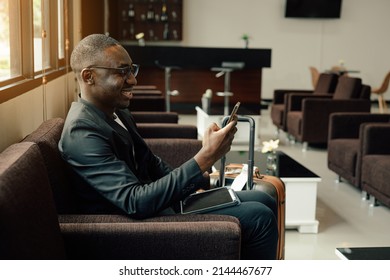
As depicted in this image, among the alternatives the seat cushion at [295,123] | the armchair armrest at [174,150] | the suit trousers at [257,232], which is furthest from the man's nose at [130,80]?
the seat cushion at [295,123]

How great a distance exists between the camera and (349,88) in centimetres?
695

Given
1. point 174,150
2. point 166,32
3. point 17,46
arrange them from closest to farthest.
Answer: point 17,46 → point 174,150 → point 166,32

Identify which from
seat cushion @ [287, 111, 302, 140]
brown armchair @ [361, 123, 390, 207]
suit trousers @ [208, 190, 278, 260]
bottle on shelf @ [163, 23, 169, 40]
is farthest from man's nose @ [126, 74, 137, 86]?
bottle on shelf @ [163, 23, 169, 40]

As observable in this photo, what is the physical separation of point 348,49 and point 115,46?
10.7 metres

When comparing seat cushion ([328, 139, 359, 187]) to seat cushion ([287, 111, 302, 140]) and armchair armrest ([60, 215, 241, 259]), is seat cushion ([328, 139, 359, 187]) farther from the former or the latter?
armchair armrest ([60, 215, 241, 259])

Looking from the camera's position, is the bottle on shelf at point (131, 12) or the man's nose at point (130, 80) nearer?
the man's nose at point (130, 80)

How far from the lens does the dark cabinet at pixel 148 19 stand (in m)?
11.3

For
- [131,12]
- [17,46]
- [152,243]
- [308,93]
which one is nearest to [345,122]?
[308,93]

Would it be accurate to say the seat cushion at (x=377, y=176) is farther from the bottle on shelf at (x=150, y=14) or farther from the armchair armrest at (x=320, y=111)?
the bottle on shelf at (x=150, y=14)

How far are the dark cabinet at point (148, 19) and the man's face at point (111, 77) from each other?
931cm

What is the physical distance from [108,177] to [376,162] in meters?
2.91

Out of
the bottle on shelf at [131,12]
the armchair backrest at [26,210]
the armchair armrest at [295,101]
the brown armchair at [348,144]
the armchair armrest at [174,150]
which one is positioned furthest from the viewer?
the bottle on shelf at [131,12]

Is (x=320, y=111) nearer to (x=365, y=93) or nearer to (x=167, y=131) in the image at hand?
(x=365, y=93)
